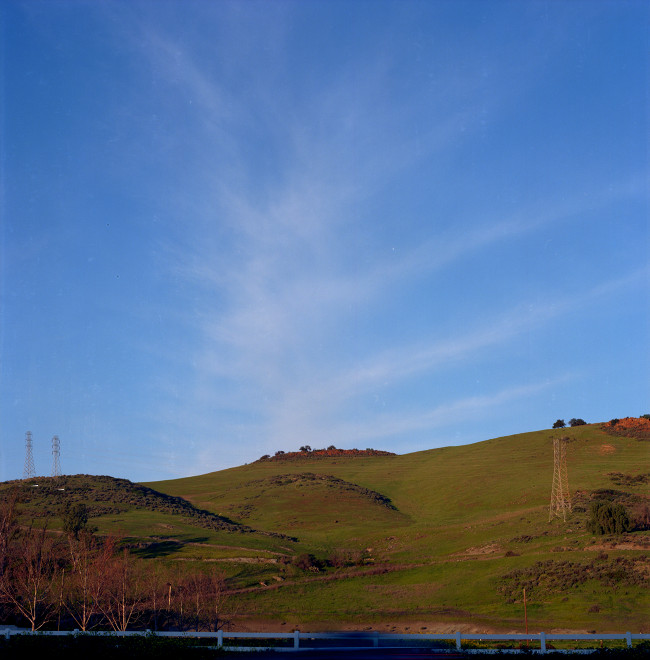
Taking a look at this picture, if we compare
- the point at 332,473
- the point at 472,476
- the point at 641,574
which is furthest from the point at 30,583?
the point at 332,473

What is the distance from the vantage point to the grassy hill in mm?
49594

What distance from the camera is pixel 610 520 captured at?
208 ft

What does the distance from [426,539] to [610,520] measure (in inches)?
1130

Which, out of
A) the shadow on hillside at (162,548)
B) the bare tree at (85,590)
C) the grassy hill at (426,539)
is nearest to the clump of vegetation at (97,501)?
the grassy hill at (426,539)

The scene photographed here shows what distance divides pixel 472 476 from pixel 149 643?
374ft

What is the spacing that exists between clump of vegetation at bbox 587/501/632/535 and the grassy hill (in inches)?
75.5

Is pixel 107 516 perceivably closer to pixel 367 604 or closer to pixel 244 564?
pixel 244 564

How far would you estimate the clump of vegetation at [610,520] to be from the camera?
6281 cm

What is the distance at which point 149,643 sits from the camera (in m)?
19.5

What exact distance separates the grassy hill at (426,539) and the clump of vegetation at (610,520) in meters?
1.92

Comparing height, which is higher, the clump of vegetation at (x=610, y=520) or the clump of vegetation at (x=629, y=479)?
the clump of vegetation at (x=629, y=479)

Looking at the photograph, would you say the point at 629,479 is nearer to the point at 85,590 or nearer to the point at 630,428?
the point at 630,428

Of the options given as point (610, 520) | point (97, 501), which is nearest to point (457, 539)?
point (610, 520)

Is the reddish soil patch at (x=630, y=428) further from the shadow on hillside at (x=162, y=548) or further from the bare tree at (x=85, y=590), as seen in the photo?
the bare tree at (x=85, y=590)
